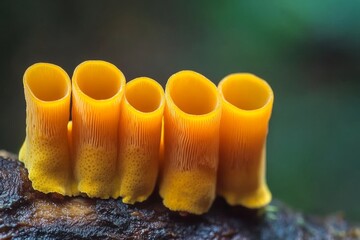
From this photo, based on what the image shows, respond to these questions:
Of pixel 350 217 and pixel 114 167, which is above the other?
pixel 114 167

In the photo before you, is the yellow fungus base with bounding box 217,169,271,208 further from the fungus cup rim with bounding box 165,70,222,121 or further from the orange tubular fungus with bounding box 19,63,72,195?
the orange tubular fungus with bounding box 19,63,72,195

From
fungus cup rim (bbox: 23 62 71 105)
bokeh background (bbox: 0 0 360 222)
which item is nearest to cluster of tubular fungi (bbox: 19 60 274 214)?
fungus cup rim (bbox: 23 62 71 105)

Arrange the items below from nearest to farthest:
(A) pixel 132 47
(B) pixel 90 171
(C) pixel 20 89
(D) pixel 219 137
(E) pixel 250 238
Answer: (B) pixel 90 171
(D) pixel 219 137
(E) pixel 250 238
(C) pixel 20 89
(A) pixel 132 47

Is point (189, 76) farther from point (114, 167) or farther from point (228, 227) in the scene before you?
point (228, 227)

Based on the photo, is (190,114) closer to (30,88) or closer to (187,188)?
(187,188)

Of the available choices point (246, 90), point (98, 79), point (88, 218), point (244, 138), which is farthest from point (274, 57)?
point (88, 218)

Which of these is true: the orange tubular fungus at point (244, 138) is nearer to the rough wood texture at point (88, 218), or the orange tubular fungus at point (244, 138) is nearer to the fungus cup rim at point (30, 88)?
the rough wood texture at point (88, 218)

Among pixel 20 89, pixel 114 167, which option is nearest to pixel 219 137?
pixel 114 167
